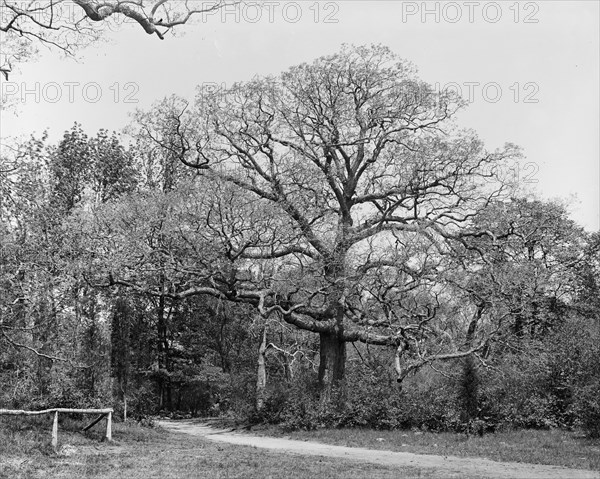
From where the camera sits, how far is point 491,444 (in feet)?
51.0

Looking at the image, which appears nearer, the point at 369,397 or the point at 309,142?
the point at 369,397

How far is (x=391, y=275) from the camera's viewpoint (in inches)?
913

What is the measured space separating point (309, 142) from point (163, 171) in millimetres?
12459

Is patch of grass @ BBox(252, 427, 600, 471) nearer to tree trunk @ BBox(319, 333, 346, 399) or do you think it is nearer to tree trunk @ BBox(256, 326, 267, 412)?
tree trunk @ BBox(319, 333, 346, 399)

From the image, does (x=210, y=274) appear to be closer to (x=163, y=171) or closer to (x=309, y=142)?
(x=309, y=142)

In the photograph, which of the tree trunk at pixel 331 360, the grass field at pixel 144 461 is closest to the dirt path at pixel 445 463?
the grass field at pixel 144 461

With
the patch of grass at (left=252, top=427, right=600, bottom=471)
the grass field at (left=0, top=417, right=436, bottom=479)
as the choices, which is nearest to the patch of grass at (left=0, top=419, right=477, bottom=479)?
the grass field at (left=0, top=417, right=436, bottom=479)

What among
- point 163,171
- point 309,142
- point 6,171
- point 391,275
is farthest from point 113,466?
point 163,171

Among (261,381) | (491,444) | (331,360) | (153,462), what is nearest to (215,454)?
(153,462)

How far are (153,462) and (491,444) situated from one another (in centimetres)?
816

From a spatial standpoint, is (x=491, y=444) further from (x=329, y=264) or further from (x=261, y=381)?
(x=261, y=381)

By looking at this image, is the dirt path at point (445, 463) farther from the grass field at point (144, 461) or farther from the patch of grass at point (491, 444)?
the grass field at point (144, 461)

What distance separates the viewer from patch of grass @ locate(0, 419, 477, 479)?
1079cm

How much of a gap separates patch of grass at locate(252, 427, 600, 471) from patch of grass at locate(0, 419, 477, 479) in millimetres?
2934
